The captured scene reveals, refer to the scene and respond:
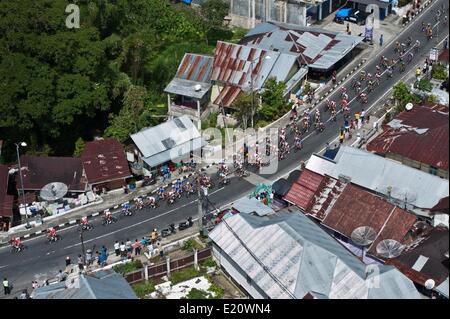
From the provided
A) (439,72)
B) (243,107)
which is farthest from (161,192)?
(439,72)

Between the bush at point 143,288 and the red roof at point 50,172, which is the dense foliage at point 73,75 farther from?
the bush at point 143,288

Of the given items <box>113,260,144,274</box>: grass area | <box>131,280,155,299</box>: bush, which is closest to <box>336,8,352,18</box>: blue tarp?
<box>113,260,144,274</box>: grass area

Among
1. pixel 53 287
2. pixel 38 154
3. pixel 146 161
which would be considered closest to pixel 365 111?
pixel 146 161

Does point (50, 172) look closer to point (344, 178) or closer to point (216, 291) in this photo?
point (216, 291)

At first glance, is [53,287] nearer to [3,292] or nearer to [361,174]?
[3,292]

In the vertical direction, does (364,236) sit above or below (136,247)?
above

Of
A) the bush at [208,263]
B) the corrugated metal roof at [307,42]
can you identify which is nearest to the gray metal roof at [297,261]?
the bush at [208,263]
